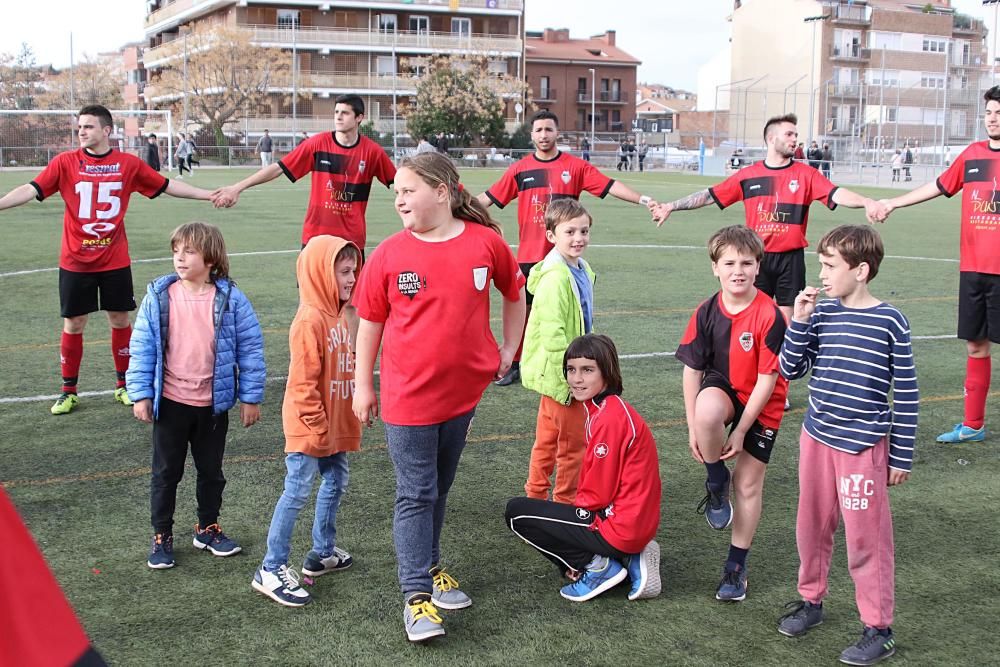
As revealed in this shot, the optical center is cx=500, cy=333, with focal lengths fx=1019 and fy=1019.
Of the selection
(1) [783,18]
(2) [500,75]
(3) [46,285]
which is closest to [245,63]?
(2) [500,75]

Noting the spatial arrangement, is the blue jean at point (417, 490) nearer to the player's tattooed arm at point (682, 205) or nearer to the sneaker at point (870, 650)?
the sneaker at point (870, 650)

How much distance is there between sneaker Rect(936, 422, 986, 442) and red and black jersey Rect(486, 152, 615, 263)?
3.55m

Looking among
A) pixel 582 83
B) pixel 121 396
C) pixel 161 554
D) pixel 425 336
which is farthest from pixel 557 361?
pixel 582 83

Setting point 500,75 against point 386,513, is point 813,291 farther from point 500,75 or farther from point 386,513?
point 500,75

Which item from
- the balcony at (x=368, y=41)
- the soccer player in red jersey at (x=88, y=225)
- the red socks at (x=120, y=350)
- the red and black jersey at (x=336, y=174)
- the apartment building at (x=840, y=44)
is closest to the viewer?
the soccer player in red jersey at (x=88, y=225)

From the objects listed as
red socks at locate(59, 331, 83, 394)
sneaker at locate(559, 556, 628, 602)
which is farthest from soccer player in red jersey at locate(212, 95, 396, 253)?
sneaker at locate(559, 556, 628, 602)

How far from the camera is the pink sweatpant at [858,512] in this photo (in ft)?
12.9

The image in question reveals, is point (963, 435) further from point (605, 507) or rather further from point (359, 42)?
point (359, 42)

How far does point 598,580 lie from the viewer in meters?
4.59

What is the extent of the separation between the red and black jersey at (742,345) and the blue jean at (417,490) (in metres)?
1.11

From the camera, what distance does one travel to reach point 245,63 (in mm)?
72062

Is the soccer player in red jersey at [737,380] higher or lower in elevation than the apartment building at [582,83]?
lower

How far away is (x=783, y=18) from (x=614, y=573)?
83838 millimetres

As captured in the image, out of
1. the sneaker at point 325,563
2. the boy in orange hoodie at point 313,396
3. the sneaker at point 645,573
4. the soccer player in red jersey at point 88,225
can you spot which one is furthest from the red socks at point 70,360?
the sneaker at point 645,573
